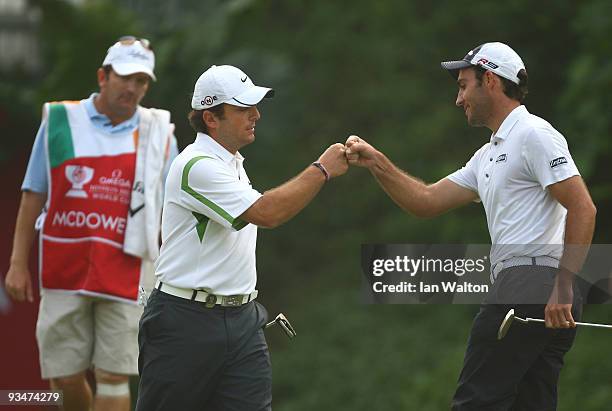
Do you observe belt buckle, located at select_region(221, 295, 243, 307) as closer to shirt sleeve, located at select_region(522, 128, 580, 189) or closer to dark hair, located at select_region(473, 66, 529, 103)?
shirt sleeve, located at select_region(522, 128, 580, 189)

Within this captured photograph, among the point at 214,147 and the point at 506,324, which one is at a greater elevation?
the point at 214,147

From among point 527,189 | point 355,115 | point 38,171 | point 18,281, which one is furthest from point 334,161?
point 355,115

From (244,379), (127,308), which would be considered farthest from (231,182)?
(127,308)

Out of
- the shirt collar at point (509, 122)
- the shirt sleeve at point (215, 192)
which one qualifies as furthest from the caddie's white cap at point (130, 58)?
the shirt collar at point (509, 122)

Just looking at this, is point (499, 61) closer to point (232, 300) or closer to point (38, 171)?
point (232, 300)

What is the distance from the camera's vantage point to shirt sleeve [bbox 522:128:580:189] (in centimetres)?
568

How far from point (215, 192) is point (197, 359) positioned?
0.77 meters

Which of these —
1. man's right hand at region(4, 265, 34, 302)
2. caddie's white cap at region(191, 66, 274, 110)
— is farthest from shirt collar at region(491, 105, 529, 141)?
man's right hand at region(4, 265, 34, 302)

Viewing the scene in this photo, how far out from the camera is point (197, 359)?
5.58 m

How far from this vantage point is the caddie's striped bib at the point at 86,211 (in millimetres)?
7090

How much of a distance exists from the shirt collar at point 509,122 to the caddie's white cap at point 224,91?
3.87 feet

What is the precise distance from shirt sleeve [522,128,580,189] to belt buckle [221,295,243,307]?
4.97 feet

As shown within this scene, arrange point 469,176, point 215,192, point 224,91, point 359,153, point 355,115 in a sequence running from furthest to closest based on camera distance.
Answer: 1. point 355,115
2. point 469,176
3. point 359,153
4. point 224,91
5. point 215,192

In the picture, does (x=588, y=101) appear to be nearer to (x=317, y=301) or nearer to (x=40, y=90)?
(x=317, y=301)
